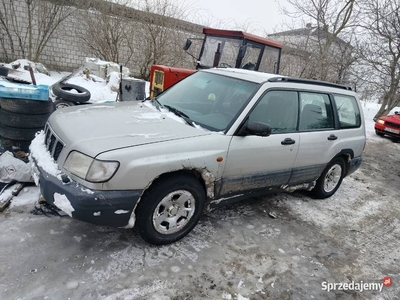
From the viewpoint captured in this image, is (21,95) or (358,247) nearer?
(358,247)

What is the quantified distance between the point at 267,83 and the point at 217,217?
5.79ft

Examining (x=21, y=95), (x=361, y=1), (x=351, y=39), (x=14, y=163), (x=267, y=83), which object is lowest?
(x=14, y=163)

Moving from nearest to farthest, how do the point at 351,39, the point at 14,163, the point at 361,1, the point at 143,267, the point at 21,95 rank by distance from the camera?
the point at 143,267, the point at 14,163, the point at 21,95, the point at 361,1, the point at 351,39

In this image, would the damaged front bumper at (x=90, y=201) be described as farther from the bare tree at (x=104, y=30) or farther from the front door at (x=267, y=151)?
the bare tree at (x=104, y=30)

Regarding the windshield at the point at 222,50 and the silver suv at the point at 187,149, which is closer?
the silver suv at the point at 187,149

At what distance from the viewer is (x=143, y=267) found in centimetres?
271

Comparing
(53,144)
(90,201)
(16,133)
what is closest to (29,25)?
(16,133)

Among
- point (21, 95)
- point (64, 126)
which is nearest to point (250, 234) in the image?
point (64, 126)

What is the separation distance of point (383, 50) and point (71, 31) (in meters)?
14.4

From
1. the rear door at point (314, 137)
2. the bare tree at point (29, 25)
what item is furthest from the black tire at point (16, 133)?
the bare tree at point (29, 25)

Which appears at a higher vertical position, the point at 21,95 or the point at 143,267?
the point at 21,95

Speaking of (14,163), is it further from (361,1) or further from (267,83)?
(361,1)

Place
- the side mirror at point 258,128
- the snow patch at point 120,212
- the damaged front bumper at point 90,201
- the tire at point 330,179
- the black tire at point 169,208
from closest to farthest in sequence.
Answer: the damaged front bumper at point 90,201 → the snow patch at point 120,212 → the black tire at point 169,208 → the side mirror at point 258,128 → the tire at point 330,179

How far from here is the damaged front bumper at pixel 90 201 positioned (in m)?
2.39
